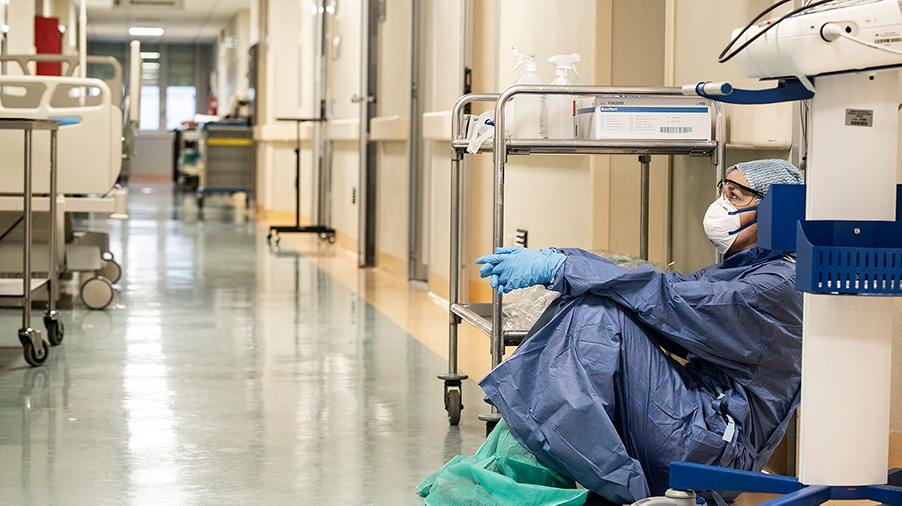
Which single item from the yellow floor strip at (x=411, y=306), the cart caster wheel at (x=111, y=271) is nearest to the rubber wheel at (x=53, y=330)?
the yellow floor strip at (x=411, y=306)

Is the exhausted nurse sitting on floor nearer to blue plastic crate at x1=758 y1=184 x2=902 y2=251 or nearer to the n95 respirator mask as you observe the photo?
the n95 respirator mask

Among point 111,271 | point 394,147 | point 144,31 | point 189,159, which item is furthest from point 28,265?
point 144,31

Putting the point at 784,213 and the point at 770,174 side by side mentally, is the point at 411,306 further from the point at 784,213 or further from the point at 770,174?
the point at 784,213

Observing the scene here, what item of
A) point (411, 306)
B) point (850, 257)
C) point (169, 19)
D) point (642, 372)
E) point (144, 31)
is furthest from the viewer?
point (144, 31)

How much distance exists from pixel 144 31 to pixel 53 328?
18335 mm

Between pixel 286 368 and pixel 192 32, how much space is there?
742 inches

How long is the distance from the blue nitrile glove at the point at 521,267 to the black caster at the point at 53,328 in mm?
2494

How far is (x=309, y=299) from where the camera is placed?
5500mm

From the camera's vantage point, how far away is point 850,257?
153cm

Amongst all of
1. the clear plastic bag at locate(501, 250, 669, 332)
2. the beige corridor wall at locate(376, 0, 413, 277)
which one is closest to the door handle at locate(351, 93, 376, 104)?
the beige corridor wall at locate(376, 0, 413, 277)

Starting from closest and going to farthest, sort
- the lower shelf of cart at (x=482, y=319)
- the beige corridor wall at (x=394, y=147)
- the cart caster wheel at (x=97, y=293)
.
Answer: the lower shelf of cart at (x=482, y=319) → the cart caster wheel at (x=97, y=293) → the beige corridor wall at (x=394, y=147)

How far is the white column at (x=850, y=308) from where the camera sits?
1.60m

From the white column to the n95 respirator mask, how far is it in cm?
54

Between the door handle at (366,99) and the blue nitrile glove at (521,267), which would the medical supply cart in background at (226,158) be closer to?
the door handle at (366,99)
